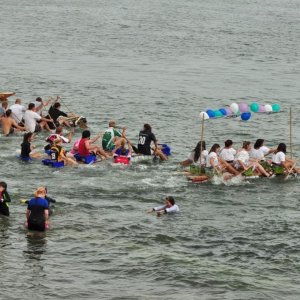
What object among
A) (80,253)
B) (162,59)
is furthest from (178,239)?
(162,59)

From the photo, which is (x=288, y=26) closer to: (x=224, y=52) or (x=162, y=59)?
(x=224, y=52)

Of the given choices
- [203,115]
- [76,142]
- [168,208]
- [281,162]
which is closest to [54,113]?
[76,142]

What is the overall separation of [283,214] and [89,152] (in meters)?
8.53

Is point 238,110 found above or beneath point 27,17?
beneath

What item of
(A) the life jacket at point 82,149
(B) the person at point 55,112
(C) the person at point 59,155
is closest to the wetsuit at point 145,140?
(A) the life jacket at point 82,149

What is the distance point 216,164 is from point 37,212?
912 centimetres

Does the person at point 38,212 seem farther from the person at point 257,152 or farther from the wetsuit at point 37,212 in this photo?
the person at point 257,152

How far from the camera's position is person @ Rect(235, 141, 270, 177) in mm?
33844

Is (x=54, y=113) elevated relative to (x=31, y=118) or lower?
elevated

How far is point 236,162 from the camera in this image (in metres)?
34.0

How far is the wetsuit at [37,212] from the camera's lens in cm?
2648

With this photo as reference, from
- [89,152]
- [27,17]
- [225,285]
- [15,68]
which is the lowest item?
[225,285]

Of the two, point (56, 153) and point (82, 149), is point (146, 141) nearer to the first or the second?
point (82, 149)

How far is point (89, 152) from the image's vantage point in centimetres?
3509
